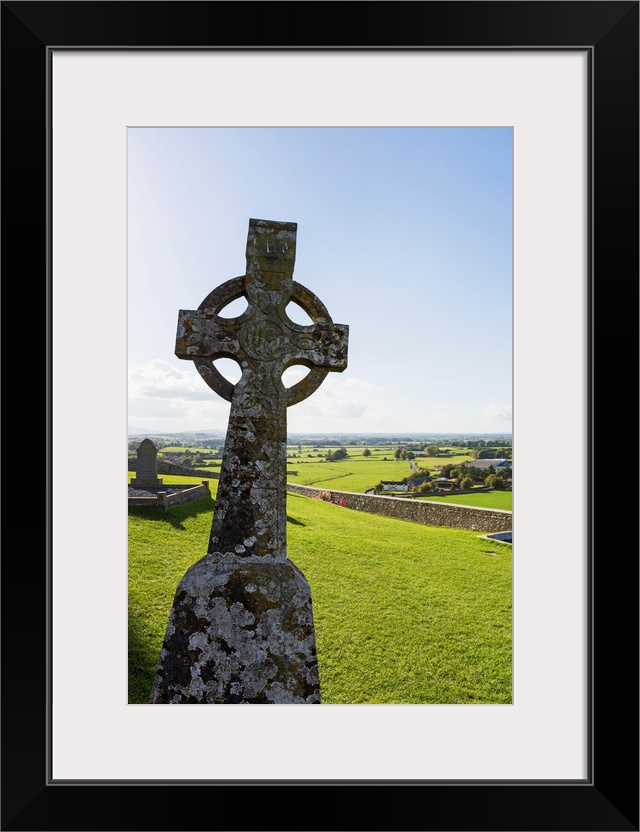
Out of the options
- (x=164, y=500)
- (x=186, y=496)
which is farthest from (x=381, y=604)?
(x=186, y=496)

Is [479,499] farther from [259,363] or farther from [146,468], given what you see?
[259,363]

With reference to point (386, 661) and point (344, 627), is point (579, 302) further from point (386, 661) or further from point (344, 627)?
point (344, 627)

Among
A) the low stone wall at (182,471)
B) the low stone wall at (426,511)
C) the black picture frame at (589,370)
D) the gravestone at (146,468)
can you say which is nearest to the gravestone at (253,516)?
the black picture frame at (589,370)

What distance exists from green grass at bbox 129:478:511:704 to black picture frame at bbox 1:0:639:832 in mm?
2300

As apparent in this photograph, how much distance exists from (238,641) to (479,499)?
12.6 metres

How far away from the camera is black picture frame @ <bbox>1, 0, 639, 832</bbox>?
235 centimetres

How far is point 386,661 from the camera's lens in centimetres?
614

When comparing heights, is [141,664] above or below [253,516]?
below

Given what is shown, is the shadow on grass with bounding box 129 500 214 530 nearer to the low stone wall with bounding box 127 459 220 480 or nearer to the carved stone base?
the low stone wall with bounding box 127 459 220 480

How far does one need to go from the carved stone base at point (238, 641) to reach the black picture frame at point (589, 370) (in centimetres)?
45

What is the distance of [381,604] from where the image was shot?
8000 mm

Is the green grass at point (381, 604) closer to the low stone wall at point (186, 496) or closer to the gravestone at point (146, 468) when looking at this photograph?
the low stone wall at point (186, 496)

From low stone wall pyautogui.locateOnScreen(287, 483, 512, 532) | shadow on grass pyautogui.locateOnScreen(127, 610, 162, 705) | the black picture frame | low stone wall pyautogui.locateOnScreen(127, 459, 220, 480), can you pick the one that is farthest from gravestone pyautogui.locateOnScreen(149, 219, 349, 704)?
low stone wall pyautogui.locateOnScreen(127, 459, 220, 480)

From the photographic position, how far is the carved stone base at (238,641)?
8.81 feet
